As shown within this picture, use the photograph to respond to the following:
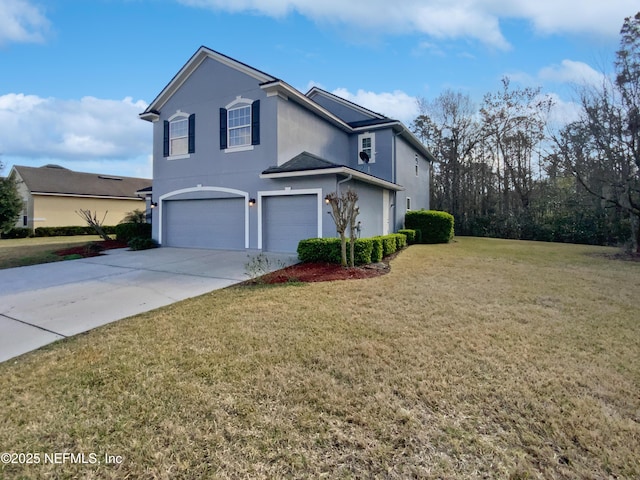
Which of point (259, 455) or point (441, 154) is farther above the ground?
point (441, 154)

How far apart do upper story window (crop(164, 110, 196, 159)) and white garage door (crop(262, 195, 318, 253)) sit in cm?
456

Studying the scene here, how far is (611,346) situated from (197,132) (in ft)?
45.7

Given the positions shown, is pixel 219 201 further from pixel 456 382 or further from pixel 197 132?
pixel 456 382

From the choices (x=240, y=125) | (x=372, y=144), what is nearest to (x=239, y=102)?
(x=240, y=125)

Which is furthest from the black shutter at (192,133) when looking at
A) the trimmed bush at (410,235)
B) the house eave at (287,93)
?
the trimmed bush at (410,235)

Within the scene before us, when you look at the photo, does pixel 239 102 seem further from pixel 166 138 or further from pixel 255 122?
pixel 166 138

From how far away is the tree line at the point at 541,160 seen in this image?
43.1ft

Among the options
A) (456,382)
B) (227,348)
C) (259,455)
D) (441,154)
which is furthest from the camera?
(441,154)

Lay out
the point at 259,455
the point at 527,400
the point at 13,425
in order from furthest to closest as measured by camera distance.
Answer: the point at 527,400, the point at 13,425, the point at 259,455

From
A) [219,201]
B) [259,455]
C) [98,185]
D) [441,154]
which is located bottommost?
[259,455]

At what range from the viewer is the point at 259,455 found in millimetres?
2322

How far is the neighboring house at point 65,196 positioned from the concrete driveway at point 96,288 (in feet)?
53.7

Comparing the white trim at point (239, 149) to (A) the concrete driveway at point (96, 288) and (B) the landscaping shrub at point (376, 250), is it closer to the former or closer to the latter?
(A) the concrete driveway at point (96, 288)

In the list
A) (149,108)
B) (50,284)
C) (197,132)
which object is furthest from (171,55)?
(50,284)
